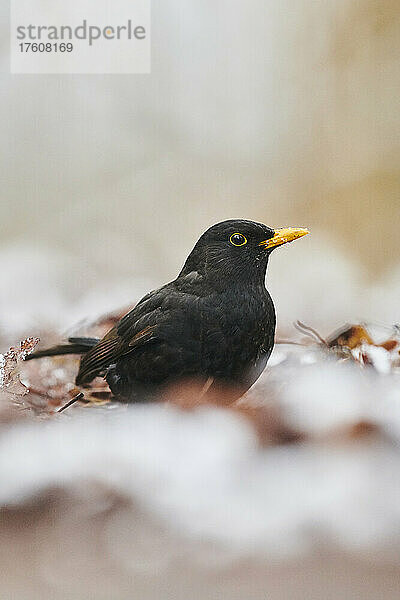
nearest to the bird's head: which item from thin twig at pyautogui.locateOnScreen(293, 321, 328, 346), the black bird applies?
the black bird

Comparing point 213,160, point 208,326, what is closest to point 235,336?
point 208,326

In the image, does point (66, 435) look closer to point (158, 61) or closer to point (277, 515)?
point (277, 515)

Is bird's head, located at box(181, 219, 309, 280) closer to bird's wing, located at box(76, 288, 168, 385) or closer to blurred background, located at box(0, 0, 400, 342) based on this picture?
bird's wing, located at box(76, 288, 168, 385)

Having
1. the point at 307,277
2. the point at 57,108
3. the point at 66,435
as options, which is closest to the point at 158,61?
the point at 57,108

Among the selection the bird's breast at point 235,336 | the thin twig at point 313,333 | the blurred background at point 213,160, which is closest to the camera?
the bird's breast at point 235,336

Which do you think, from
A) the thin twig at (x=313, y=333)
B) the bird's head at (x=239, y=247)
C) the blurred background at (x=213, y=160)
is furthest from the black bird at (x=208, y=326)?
the blurred background at (x=213, y=160)

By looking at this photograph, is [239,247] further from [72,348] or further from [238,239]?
[72,348]

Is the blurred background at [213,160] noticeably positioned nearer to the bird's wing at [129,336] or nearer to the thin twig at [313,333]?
the thin twig at [313,333]
